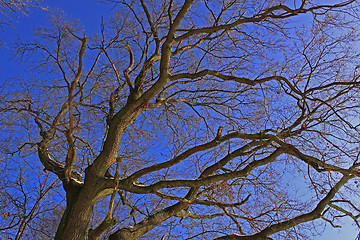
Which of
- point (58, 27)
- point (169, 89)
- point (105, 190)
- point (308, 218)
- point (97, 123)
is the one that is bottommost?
point (308, 218)

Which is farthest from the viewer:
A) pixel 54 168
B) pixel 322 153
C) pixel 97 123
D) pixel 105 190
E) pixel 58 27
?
pixel 97 123

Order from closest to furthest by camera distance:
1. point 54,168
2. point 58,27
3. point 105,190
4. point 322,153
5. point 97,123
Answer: point 322,153
point 105,190
point 54,168
point 58,27
point 97,123

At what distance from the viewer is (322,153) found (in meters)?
4.09

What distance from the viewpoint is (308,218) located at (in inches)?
186

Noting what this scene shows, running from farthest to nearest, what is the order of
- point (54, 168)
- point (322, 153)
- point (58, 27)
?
1. point (58, 27)
2. point (54, 168)
3. point (322, 153)

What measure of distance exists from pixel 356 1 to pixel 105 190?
15.2ft

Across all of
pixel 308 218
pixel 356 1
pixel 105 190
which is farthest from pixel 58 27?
pixel 308 218

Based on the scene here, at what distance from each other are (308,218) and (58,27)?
5.59m

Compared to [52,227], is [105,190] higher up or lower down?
lower down

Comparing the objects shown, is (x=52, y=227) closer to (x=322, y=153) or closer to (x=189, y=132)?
(x=189, y=132)

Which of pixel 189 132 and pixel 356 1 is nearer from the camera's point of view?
pixel 356 1

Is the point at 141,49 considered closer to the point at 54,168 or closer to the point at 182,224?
the point at 54,168

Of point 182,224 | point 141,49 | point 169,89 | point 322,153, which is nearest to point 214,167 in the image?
point 182,224

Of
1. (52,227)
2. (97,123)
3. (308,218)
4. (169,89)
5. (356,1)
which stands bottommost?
(308,218)
